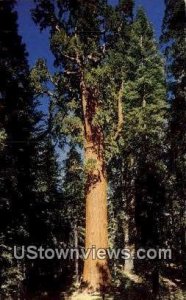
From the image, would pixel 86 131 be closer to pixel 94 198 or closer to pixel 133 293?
pixel 94 198

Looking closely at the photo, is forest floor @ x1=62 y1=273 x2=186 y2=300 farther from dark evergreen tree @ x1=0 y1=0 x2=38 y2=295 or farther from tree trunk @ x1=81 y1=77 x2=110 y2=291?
dark evergreen tree @ x1=0 y1=0 x2=38 y2=295

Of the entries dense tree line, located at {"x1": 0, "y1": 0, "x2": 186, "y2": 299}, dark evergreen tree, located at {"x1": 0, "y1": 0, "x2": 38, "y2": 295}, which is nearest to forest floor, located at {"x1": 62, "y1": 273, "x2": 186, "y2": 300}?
dense tree line, located at {"x1": 0, "y1": 0, "x2": 186, "y2": 299}

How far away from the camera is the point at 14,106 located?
1916 cm

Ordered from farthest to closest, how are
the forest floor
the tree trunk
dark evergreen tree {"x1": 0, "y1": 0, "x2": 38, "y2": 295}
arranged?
the tree trunk, dark evergreen tree {"x1": 0, "y1": 0, "x2": 38, "y2": 295}, the forest floor

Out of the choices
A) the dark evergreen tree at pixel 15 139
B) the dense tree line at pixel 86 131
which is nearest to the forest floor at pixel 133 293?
the dense tree line at pixel 86 131

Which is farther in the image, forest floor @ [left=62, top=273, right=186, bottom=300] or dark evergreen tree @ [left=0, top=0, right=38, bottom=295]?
dark evergreen tree @ [left=0, top=0, right=38, bottom=295]

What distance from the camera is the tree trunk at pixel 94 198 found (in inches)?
636

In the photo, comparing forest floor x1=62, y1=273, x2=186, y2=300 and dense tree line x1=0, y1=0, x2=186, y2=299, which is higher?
dense tree line x1=0, y1=0, x2=186, y2=299

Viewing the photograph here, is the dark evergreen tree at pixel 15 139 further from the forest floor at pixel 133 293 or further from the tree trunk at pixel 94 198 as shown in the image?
the tree trunk at pixel 94 198

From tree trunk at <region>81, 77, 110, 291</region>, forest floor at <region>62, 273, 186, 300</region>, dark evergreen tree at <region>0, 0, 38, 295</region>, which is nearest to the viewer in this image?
forest floor at <region>62, 273, 186, 300</region>

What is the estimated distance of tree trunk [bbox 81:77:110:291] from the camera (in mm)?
16156

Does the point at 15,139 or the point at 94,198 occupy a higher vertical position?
the point at 15,139

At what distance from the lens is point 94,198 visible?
55.6ft

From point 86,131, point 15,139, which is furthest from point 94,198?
point 15,139
